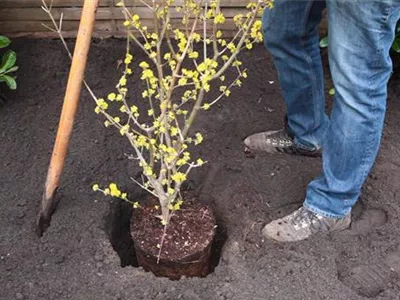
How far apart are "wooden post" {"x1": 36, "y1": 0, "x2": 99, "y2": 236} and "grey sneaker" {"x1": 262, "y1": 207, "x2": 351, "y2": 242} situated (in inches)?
32.2

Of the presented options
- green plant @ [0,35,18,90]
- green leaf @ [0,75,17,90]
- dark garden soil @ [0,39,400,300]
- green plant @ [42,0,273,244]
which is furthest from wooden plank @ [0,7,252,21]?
green plant @ [42,0,273,244]

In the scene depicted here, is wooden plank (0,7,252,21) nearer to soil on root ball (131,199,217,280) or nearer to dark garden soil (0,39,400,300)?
dark garden soil (0,39,400,300)

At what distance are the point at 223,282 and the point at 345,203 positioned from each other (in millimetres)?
559

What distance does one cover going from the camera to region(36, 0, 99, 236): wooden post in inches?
73.8

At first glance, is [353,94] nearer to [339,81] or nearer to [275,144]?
[339,81]

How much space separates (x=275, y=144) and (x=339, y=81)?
31.1 inches

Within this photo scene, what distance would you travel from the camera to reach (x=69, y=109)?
6.57 feet

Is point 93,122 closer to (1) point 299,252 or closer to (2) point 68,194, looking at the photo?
(2) point 68,194

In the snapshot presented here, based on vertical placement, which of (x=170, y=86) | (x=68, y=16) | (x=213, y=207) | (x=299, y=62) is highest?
(x=170, y=86)

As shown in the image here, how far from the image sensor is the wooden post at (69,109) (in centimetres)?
188

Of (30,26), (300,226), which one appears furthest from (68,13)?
(300,226)

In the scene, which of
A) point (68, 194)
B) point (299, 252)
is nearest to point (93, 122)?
point (68, 194)

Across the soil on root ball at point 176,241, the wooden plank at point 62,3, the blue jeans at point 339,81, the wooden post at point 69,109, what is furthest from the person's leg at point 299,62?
the wooden plank at point 62,3

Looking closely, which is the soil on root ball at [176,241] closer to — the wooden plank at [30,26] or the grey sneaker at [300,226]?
the grey sneaker at [300,226]
